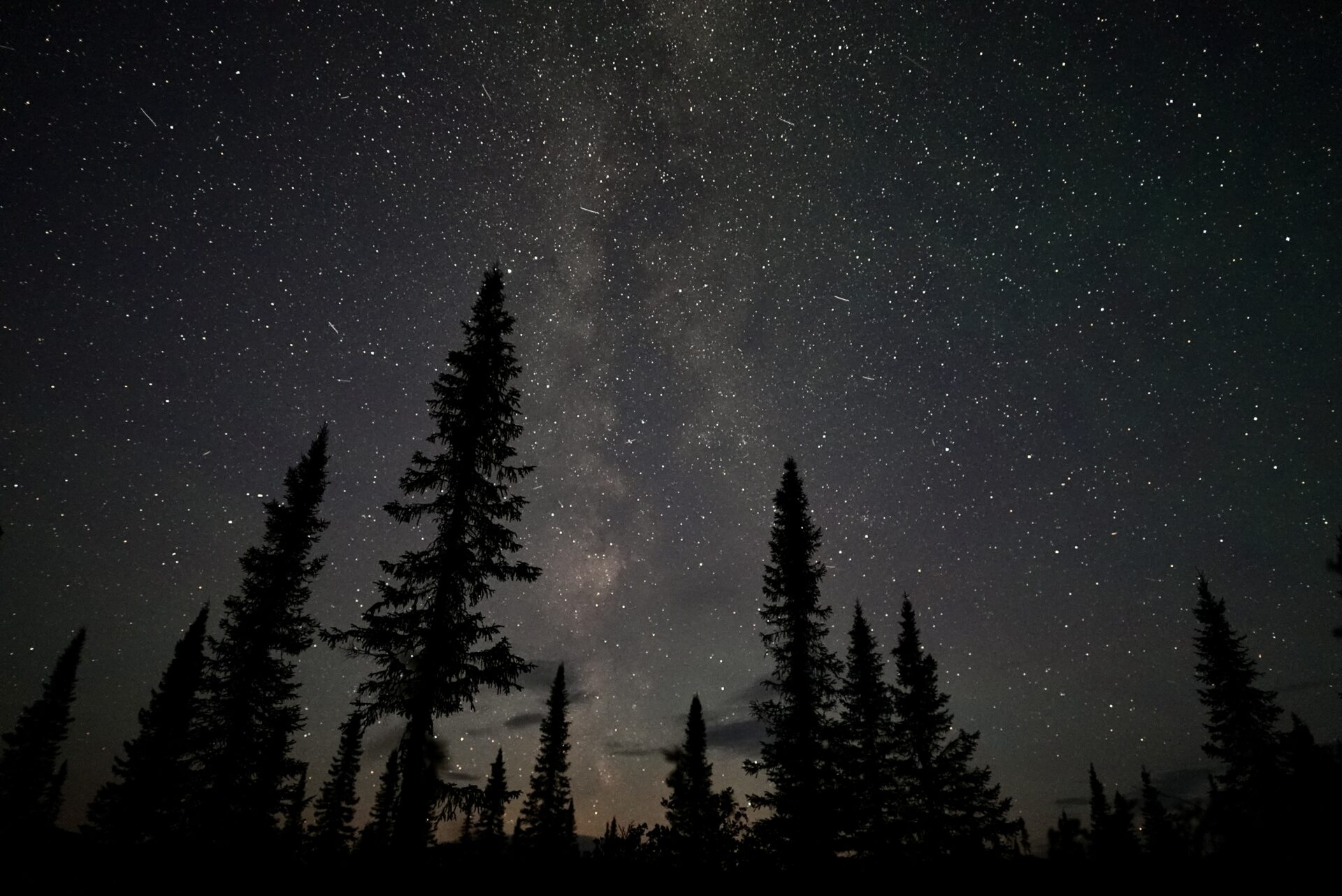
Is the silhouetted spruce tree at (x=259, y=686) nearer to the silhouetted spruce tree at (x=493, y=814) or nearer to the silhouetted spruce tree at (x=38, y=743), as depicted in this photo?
the silhouetted spruce tree at (x=493, y=814)

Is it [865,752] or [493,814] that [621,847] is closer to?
[493,814]

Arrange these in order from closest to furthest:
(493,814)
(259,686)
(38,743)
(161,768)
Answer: (493,814) → (259,686) → (161,768) → (38,743)

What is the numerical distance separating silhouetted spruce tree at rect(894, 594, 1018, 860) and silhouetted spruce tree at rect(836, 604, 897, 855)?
64 cm

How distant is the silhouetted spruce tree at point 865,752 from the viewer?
23859 mm

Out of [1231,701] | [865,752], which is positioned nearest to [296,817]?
[865,752]

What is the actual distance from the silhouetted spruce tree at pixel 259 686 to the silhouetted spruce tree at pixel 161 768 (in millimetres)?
815

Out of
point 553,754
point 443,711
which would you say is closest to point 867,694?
point 443,711

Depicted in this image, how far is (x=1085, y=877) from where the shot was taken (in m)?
3.76

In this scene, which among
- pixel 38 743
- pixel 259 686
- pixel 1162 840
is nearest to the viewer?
pixel 1162 840

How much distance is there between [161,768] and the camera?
27.2 meters

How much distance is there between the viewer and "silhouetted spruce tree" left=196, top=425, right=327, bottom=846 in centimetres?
2012

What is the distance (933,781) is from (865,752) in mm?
2885

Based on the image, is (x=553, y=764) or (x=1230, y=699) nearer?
(x=1230, y=699)

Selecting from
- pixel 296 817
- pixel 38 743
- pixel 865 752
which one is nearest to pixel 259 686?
pixel 296 817
